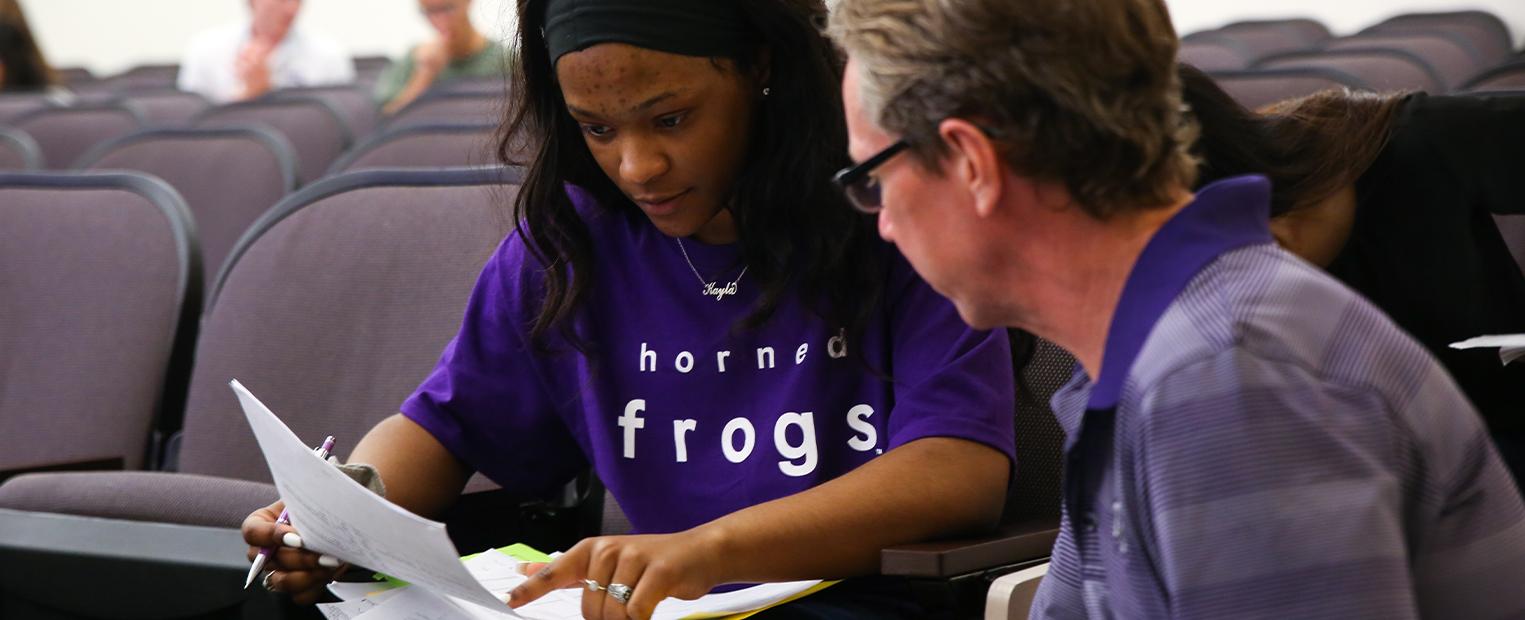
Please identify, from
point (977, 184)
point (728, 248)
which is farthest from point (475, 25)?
point (977, 184)

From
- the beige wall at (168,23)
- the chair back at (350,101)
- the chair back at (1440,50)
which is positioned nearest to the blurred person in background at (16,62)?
the chair back at (350,101)

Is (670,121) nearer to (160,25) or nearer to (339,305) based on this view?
(339,305)

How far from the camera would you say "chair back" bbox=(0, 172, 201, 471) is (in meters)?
2.09

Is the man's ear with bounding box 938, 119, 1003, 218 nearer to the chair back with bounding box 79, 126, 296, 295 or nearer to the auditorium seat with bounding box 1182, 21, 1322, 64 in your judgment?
the chair back with bounding box 79, 126, 296, 295

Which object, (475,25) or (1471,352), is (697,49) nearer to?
(1471,352)

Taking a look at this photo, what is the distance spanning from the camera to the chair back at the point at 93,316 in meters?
2.09

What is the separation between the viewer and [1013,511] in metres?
1.58

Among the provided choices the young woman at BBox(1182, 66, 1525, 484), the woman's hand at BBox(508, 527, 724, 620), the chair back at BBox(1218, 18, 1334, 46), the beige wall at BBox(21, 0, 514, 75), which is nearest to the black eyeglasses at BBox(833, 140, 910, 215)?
the woman's hand at BBox(508, 527, 724, 620)

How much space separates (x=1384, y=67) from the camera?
131 inches

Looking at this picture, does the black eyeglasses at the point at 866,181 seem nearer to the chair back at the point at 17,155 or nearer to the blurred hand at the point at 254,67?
the chair back at the point at 17,155

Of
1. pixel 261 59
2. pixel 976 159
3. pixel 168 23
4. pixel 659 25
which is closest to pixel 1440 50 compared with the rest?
pixel 659 25

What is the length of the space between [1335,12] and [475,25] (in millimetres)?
4245

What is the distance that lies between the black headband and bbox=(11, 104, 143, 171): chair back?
3450mm

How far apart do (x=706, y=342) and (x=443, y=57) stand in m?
4.73
